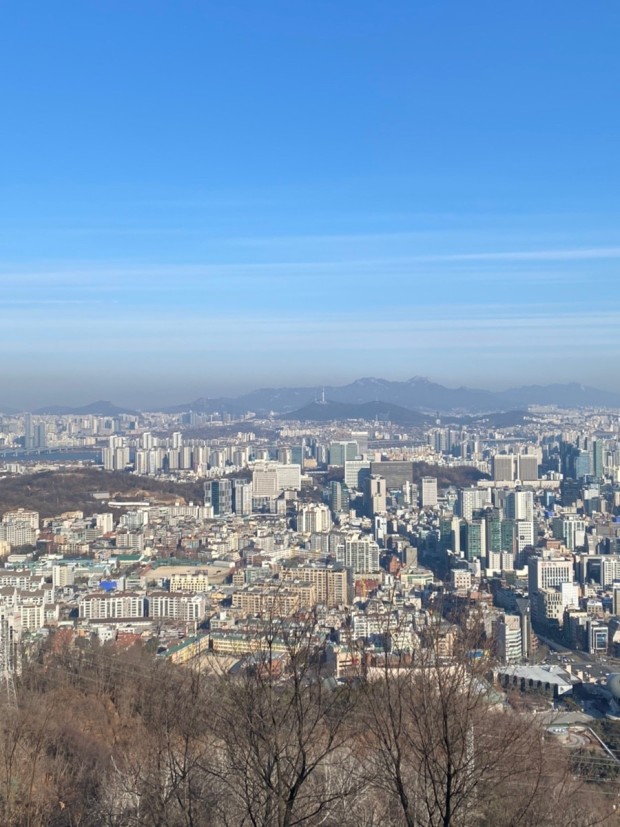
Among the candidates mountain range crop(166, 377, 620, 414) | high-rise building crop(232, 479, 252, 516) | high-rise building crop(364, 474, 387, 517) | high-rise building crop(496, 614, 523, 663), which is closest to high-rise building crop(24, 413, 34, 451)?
mountain range crop(166, 377, 620, 414)

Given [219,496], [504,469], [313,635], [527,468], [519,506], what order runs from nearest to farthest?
[313,635], [519,506], [219,496], [504,469], [527,468]

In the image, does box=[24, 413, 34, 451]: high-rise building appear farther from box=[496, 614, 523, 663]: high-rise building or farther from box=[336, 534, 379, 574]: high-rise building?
box=[496, 614, 523, 663]: high-rise building

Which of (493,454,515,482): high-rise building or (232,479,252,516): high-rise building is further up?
(493,454,515,482): high-rise building

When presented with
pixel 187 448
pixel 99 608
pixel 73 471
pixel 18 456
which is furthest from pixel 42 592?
pixel 18 456

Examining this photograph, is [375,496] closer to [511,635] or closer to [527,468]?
[527,468]

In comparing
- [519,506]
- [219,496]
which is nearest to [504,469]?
[519,506]

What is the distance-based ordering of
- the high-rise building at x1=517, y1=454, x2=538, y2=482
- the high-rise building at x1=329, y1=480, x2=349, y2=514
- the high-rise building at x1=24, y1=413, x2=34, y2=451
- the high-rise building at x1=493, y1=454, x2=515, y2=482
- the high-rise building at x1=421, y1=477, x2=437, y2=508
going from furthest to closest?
the high-rise building at x1=24, y1=413, x2=34, y2=451
the high-rise building at x1=517, y1=454, x2=538, y2=482
the high-rise building at x1=493, y1=454, x2=515, y2=482
the high-rise building at x1=421, y1=477, x2=437, y2=508
the high-rise building at x1=329, y1=480, x2=349, y2=514

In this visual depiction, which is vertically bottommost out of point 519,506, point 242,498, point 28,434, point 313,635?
point 242,498

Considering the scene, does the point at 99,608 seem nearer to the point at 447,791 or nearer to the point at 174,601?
the point at 174,601
